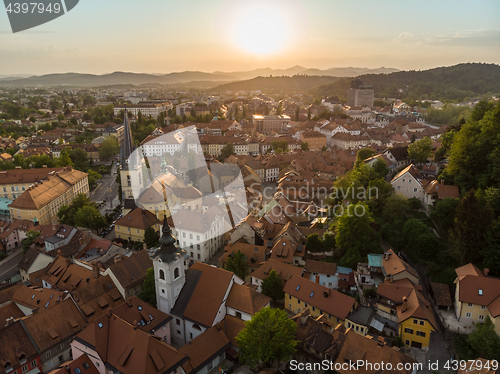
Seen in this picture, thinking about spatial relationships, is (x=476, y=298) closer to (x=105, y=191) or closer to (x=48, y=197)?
(x=48, y=197)

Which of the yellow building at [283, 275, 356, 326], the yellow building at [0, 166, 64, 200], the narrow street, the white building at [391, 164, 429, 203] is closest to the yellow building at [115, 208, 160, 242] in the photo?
the narrow street

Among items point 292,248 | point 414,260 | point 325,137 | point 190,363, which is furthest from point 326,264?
point 325,137

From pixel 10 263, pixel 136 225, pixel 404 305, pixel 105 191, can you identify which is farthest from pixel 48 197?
pixel 404 305

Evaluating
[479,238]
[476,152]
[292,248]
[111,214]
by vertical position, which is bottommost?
[111,214]

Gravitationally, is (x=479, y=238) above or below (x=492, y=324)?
above

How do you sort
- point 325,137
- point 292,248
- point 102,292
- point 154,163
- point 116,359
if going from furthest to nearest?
point 325,137 → point 154,163 → point 292,248 → point 102,292 → point 116,359

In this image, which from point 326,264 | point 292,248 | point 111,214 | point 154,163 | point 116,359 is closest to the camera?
point 116,359

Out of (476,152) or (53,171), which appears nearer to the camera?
(476,152)

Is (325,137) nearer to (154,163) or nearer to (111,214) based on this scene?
(154,163)
